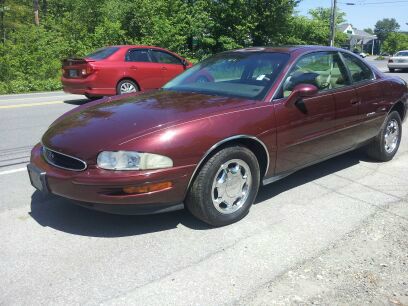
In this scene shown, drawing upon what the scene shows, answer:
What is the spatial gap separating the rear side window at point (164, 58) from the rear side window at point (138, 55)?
0.28m

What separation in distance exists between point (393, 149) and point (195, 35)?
21.0 m

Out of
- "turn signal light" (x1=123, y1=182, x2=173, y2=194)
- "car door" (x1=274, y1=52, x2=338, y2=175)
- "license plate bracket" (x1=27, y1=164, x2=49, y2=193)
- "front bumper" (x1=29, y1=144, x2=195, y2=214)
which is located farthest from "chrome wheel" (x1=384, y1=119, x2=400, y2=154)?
"license plate bracket" (x1=27, y1=164, x2=49, y2=193)

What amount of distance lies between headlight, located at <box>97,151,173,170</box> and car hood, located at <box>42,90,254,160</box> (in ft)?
0.20

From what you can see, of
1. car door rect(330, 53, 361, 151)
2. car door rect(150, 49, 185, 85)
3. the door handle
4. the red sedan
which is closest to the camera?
car door rect(330, 53, 361, 151)

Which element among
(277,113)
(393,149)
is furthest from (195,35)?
(277,113)

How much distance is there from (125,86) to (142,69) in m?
0.66

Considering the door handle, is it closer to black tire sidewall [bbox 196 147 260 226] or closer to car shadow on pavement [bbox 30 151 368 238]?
car shadow on pavement [bbox 30 151 368 238]

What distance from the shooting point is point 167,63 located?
1284 centimetres

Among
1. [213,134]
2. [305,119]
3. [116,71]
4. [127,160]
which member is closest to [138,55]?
[116,71]

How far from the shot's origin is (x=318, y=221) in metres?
4.09

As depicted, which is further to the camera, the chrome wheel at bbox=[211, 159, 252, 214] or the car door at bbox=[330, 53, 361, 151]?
the car door at bbox=[330, 53, 361, 151]

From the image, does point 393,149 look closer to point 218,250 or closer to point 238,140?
point 238,140

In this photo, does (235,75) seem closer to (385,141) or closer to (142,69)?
(385,141)

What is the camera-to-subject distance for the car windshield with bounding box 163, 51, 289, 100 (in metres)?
4.43
